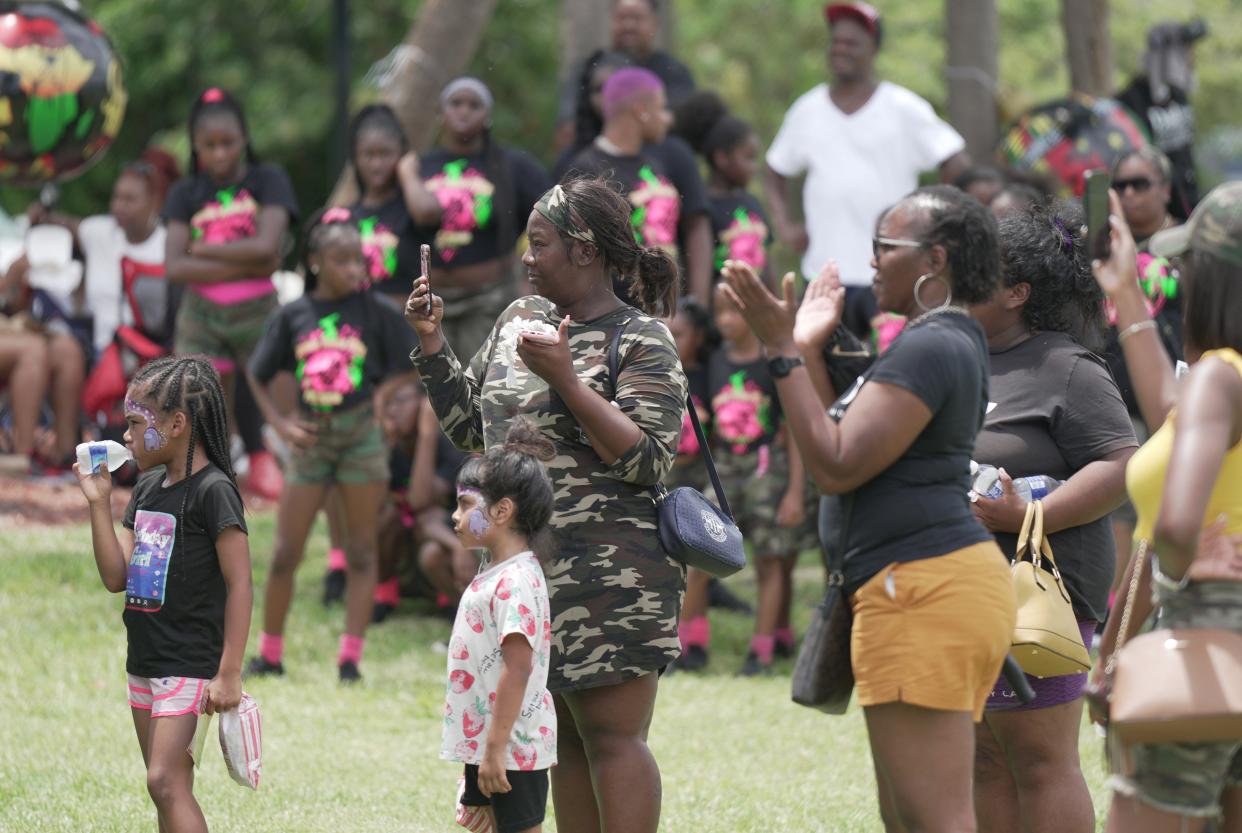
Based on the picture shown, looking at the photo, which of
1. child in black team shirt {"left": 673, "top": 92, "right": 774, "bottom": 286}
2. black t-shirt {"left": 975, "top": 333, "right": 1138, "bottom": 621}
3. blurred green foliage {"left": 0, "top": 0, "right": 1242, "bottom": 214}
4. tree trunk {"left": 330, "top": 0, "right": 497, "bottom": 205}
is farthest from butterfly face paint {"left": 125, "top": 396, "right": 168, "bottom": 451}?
blurred green foliage {"left": 0, "top": 0, "right": 1242, "bottom": 214}

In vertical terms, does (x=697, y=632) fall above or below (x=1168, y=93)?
below

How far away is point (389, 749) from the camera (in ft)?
23.0

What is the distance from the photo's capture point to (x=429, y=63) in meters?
11.7

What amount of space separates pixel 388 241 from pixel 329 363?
4.01 feet

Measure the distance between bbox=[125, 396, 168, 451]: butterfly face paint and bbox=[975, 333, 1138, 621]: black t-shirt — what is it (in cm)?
232

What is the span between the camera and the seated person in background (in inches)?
366

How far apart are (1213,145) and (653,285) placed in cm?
3435

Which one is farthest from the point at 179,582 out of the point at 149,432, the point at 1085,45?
the point at 1085,45

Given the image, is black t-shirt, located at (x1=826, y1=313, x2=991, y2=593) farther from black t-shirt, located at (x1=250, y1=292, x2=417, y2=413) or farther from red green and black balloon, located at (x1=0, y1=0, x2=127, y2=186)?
red green and black balloon, located at (x1=0, y1=0, x2=127, y2=186)

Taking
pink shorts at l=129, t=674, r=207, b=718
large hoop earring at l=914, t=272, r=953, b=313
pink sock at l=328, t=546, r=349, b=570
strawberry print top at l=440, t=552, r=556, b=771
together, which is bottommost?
pink sock at l=328, t=546, r=349, b=570

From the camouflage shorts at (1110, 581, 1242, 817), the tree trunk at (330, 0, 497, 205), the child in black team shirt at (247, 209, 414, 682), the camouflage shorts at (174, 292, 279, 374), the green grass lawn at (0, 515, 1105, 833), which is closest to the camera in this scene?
the camouflage shorts at (1110, 581, 1242, 817)

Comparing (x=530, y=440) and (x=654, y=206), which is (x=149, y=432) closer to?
(x=530, y=440)

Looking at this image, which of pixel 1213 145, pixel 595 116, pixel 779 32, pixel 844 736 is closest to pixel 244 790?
pixel 844 736

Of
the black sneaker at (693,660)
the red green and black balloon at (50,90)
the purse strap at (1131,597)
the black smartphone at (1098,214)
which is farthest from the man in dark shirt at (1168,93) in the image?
the black smartphone at (1098,214)
